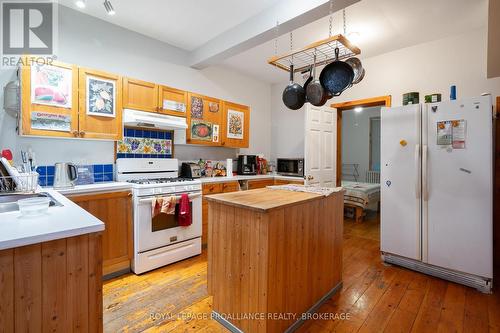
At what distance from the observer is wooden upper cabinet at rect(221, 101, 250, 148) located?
12.6 feet

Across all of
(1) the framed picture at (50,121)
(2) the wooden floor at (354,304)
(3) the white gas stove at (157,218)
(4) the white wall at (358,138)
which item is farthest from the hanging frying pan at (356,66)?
(4) the white wall at (358,138)

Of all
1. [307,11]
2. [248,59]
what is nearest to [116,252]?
[307,11]

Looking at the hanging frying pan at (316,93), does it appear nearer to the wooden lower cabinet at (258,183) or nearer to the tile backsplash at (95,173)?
the wooden lower cabinet at (258,183)

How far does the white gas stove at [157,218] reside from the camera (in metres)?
2.52

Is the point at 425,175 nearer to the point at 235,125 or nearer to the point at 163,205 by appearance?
the point at 235,125

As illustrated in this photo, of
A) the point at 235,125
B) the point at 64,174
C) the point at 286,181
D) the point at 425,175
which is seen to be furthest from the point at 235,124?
the point at 425,175

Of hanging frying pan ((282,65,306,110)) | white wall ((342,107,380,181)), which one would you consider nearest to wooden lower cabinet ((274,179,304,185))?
hanging frying pan ((282,65,306,110))

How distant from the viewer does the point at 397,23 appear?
9.05ft

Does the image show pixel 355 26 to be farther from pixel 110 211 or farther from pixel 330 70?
pixel 110 211

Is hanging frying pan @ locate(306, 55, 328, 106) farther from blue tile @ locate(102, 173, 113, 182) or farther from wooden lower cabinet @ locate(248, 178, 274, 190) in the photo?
blue tile @ locate(102, 173, 113, 182)

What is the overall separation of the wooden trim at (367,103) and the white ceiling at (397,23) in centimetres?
66

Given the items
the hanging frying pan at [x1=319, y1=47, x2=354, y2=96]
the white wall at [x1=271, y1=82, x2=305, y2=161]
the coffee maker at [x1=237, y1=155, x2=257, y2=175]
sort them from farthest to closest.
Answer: the white wall at [x1=271, y1=82, x2=305, y2=161] < the coffee maker at [x1=237, y1=155, x2=257, y2=175] < the hanging frying pan at [x1=319, y1=47, x2=354, y2=96]

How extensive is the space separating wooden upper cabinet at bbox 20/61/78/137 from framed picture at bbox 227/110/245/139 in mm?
2043

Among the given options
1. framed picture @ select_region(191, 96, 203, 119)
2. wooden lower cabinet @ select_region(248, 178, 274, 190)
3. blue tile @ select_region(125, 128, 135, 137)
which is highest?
framed picture @ select_region(191, 96, 203, 119)
